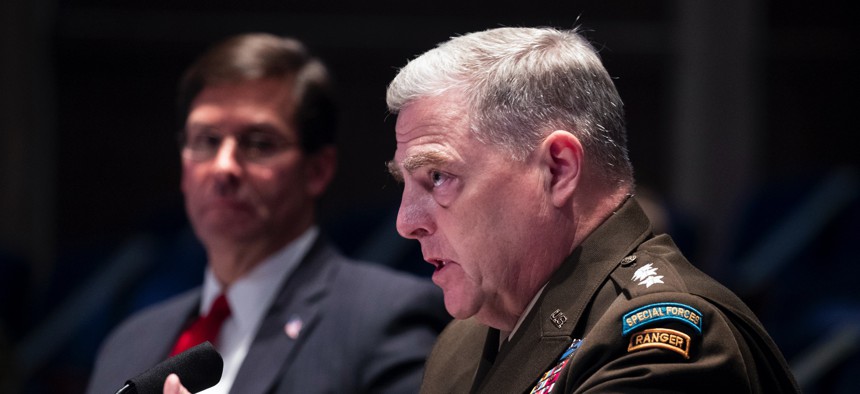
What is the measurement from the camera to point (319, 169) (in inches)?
112

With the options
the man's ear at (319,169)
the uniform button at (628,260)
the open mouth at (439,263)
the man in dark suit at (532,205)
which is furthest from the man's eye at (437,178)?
the man's ear at (319,169)

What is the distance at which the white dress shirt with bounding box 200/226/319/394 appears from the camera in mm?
2621

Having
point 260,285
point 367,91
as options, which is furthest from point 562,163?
point 367,91

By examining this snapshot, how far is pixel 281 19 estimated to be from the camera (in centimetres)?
620

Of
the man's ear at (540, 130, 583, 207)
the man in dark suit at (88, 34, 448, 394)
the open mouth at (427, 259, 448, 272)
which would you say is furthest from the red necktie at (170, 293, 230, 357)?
the man's ear at (540, 130, 583, 207)

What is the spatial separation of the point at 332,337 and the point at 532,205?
95 centimetres

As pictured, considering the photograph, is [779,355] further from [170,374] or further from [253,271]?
[253,271]

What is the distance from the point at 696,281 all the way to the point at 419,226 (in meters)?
0.41

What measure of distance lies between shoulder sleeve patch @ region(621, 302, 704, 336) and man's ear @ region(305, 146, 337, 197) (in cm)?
141

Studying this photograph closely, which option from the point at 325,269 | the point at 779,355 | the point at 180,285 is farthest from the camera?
the point at 180,285

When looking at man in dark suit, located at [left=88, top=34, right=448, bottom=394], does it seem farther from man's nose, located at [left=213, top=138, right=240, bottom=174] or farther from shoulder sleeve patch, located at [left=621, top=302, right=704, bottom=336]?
shoulder sleeve patch, located at [left=621, top=302, right=704, bottom=336]

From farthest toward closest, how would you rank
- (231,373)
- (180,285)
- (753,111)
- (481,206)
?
1. (753,111)
2. (180,285)
3. (231,373)
4. (481,206)

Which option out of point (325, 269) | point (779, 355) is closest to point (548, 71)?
point (779, 355)

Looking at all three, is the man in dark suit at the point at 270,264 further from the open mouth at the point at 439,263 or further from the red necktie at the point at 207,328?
the open mouth at the point at 439,263
